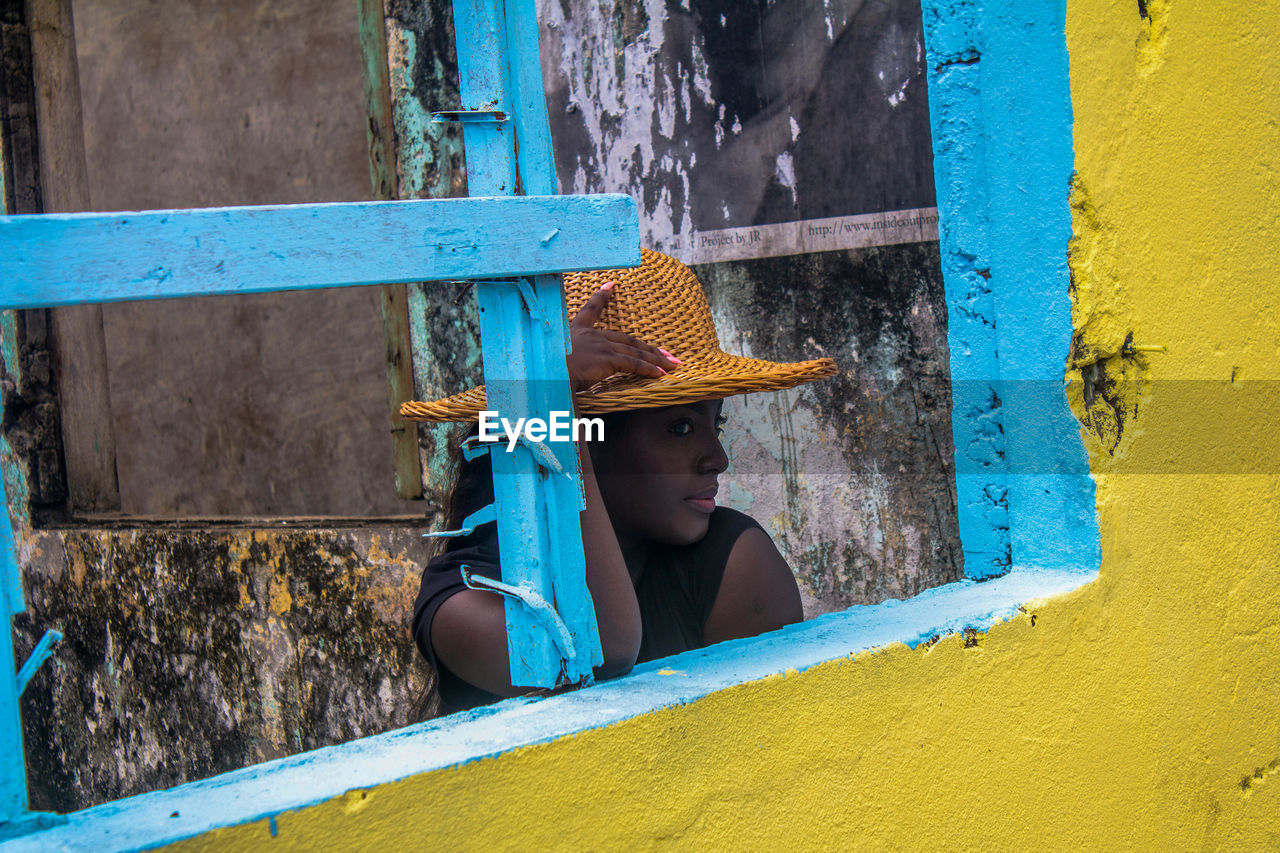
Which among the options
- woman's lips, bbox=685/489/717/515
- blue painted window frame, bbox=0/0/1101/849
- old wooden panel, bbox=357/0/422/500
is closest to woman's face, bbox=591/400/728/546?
woman's lips, bbox=685/489/717/515

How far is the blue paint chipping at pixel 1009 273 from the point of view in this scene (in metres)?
1.57

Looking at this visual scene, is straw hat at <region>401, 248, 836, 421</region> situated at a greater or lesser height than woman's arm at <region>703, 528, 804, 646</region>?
greater

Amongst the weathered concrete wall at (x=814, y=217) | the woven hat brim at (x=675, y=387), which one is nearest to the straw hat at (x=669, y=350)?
the woven hat brim at (x=675, y=387)

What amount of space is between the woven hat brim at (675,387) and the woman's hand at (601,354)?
39 millimetres

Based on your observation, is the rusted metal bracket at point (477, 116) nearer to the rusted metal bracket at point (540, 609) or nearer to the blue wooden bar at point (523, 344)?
the blue wooden bar at point (523, 344)

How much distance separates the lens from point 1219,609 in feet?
5.66

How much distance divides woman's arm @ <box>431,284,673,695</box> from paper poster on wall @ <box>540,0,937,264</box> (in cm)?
192

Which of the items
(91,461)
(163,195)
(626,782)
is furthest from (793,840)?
(163,195)

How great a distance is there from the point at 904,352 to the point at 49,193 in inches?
148

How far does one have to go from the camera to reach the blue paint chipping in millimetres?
1571

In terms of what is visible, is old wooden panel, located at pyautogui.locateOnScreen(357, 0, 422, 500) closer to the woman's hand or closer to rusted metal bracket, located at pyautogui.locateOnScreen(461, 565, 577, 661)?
the woman's hand

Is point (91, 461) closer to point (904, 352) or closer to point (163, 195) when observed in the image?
point (163, 195)

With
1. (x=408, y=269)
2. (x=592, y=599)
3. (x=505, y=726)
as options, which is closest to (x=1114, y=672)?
(x=592, y=599)

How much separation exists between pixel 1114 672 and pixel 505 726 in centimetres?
100
